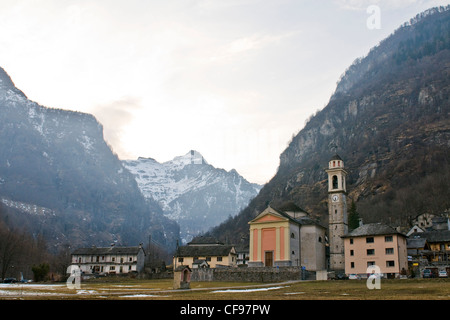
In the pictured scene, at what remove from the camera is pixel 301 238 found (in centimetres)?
7531

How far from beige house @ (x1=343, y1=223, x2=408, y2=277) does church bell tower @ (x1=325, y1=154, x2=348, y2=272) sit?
184 inches

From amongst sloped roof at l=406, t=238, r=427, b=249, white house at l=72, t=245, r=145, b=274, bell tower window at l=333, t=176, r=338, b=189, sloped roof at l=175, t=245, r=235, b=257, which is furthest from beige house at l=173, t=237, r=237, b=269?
sloped roof at l=406, t=238, r=427, b=249

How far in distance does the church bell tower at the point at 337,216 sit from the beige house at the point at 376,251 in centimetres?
467

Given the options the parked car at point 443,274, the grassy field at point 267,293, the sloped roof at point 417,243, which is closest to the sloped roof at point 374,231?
the parked car at point 443,274

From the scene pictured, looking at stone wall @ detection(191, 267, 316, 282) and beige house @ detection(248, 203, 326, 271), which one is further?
beige house @ detection(248, 203, 326, 271)

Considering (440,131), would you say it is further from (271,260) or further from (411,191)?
(271,260)

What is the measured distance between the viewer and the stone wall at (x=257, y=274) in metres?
A: 57.3

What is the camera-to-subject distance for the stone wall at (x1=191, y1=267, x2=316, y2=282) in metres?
57.3

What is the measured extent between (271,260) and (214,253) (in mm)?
25808

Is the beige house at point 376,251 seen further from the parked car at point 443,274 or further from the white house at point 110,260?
the white house at point 110,260

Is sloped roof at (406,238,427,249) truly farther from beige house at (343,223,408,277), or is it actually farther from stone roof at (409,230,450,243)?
beige house at (343,223,408,277)
